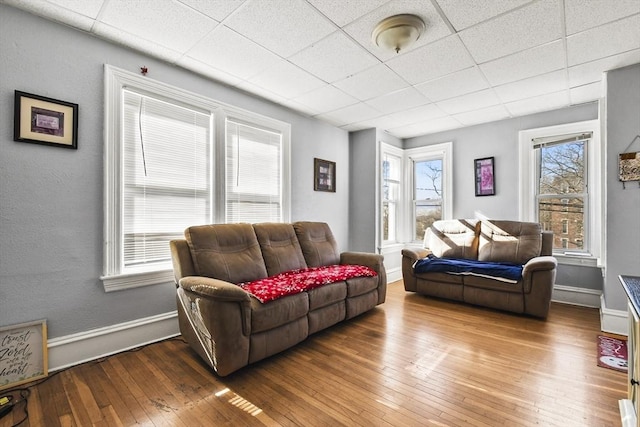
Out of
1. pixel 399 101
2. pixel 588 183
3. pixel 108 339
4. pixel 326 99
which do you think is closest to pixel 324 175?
pixel 326 99

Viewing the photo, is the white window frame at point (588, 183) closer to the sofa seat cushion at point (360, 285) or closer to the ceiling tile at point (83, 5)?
the sofa seat cushion at point (360, 285)

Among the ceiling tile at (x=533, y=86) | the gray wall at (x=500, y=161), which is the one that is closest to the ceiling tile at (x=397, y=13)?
the ceiling tile at (x=533, y=86)

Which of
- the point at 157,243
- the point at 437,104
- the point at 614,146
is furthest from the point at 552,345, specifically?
the point at 157,243

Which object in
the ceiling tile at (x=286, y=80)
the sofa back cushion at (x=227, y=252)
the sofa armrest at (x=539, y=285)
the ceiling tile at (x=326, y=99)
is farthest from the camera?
the ceiling tile at (x=326, y=99)

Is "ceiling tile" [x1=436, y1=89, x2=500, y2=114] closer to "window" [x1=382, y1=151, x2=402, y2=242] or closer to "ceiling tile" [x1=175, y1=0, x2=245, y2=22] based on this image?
"window" [x1=382, y1=151, x2=402, y2=242]

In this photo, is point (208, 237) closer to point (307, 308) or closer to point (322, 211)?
point (307, 308)

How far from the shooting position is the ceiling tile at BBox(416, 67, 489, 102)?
2.97 m

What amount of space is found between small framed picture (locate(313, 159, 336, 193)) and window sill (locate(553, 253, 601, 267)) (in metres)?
3.14

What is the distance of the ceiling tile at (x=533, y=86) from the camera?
303cm

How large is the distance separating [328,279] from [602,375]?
208cm

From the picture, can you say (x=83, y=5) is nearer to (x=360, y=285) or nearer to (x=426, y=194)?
(x=360, y=285)

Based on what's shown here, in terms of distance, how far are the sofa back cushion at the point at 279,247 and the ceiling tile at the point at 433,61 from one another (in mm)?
2023

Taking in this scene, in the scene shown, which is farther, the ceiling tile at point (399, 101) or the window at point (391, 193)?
the window at point (391, 193)

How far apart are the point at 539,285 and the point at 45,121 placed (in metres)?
4.62
